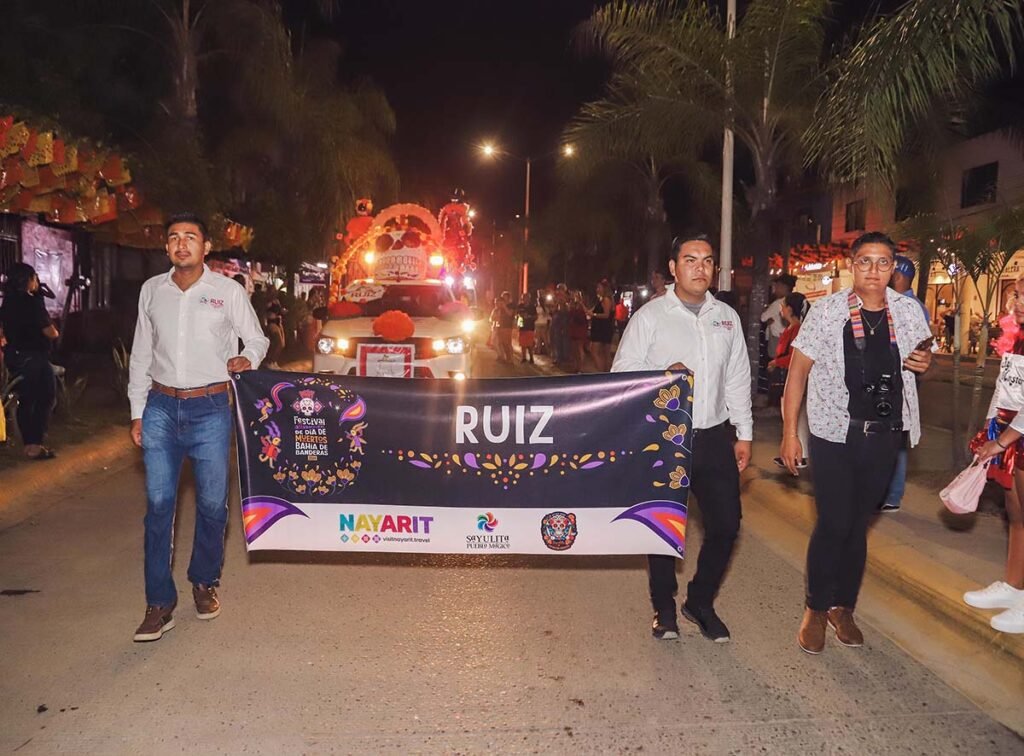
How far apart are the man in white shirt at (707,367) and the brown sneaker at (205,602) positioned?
102 inches

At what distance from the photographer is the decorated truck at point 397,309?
10.8 metres

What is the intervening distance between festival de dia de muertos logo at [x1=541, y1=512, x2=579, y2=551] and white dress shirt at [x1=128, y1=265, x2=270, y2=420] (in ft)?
5.69

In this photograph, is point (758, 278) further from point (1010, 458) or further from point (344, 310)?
point (1010, 458)

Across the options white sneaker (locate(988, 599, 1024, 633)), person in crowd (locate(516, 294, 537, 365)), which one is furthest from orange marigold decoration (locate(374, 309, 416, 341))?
person in crowd (locate(516, 294, 537, 365))

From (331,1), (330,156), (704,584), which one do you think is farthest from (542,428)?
(330,156)

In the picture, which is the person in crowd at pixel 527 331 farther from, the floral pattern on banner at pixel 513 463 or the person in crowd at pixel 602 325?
the floral pattern on banner at pixel 513 463

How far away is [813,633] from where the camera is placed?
182 inches

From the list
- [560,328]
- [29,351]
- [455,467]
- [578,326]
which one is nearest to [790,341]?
[455,467]

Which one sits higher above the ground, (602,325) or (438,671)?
(602,325)

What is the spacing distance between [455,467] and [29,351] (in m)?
5.71

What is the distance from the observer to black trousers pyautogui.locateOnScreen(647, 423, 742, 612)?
4.55m

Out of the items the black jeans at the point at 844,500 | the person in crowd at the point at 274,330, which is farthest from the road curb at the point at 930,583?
the person in crowd at the point at 274,330

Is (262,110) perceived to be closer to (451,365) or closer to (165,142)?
(165,142)

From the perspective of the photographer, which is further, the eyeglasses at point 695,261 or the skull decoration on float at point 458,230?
the skull decoration on float at point 458,230
